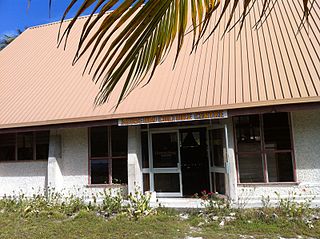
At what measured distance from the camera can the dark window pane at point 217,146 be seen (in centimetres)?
1088

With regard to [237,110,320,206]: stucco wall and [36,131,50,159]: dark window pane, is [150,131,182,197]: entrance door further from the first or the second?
[36,131,50,159]: dark window pane

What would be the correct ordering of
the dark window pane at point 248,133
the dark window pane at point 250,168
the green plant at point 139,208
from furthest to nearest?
1. the dark window pane at point 248,133
2. the dark window pane at point 250,168
3. the green plant at point 139,208

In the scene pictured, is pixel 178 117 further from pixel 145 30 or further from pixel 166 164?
pixel 145 30

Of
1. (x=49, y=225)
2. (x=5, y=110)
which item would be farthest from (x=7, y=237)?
(x=5, y=110)

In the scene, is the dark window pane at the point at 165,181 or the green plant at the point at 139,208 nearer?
the green plant at the point at 139,208

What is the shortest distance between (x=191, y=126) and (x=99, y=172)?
12.6ft

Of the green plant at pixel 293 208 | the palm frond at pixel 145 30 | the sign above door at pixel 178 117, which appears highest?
the sign above door at pixel 178 117

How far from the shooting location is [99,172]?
12.5 m

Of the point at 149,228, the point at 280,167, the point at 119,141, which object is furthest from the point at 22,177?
the point at 280,167

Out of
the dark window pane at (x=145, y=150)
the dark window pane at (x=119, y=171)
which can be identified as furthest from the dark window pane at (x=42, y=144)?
the dark window pane at (x=145, y=150)

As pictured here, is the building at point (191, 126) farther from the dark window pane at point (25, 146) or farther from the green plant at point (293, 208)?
the green plant at point (293, 208)

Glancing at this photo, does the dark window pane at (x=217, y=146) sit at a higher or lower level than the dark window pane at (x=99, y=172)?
higher

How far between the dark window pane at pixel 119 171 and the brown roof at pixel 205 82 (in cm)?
204

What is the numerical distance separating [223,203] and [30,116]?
26.1ft
